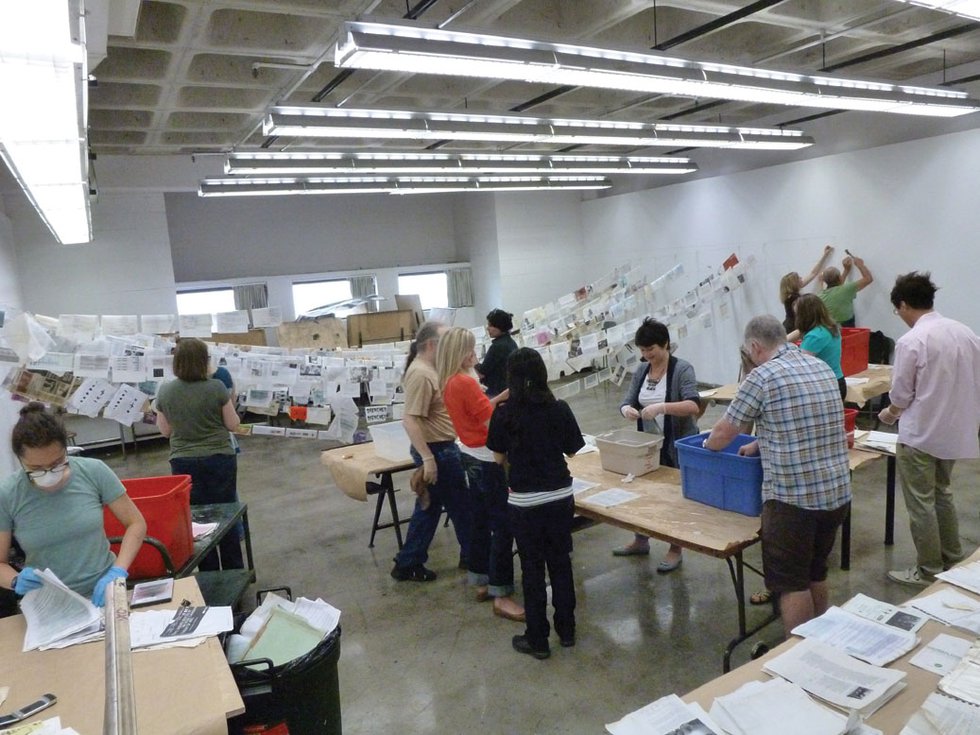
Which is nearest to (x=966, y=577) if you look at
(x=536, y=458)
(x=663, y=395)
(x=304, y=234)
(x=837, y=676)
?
(x=837, y=676)

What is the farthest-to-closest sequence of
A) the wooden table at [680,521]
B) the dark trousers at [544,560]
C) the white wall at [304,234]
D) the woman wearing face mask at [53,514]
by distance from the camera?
the white wall at [304,234], the dark trousers at [544,560], the wooden table at [680,521], the woman wearing face mask at [53,514]

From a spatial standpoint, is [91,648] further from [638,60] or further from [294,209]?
[294,209]

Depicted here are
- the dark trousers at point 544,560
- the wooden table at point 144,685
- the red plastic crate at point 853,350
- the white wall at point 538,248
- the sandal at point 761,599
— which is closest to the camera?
the wooden table at point 144,685

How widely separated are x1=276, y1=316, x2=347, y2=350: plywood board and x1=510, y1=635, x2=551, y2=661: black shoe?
697 centimetres

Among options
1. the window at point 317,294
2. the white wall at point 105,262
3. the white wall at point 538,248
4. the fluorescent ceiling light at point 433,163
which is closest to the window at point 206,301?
the window at point 317,294

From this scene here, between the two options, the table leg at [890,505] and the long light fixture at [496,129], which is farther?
the long light fixture at [496,129]

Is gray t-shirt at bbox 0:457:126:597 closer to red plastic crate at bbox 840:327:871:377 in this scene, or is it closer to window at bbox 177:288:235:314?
red plastic crate at bbox 840:327:871:377

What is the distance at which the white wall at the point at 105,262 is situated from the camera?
842 cm

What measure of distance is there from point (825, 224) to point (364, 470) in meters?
6.55

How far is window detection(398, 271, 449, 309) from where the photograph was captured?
40.7 feet

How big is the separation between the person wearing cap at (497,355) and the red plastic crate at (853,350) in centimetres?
326

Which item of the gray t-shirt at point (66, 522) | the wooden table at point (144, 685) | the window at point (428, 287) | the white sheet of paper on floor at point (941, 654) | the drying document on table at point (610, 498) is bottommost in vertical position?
the white sheet of paper on floor at point (941, 654)

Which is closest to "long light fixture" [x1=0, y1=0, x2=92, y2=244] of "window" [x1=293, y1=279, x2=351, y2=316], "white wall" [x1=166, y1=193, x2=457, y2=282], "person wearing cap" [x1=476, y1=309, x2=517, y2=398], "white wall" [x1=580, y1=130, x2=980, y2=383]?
"person wearing cap" [x1=476, y1=309, x2=517, y2=398]

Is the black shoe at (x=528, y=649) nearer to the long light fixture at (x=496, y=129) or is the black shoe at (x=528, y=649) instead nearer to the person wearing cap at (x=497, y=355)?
the person wearing cap at (x=497, y=355)
